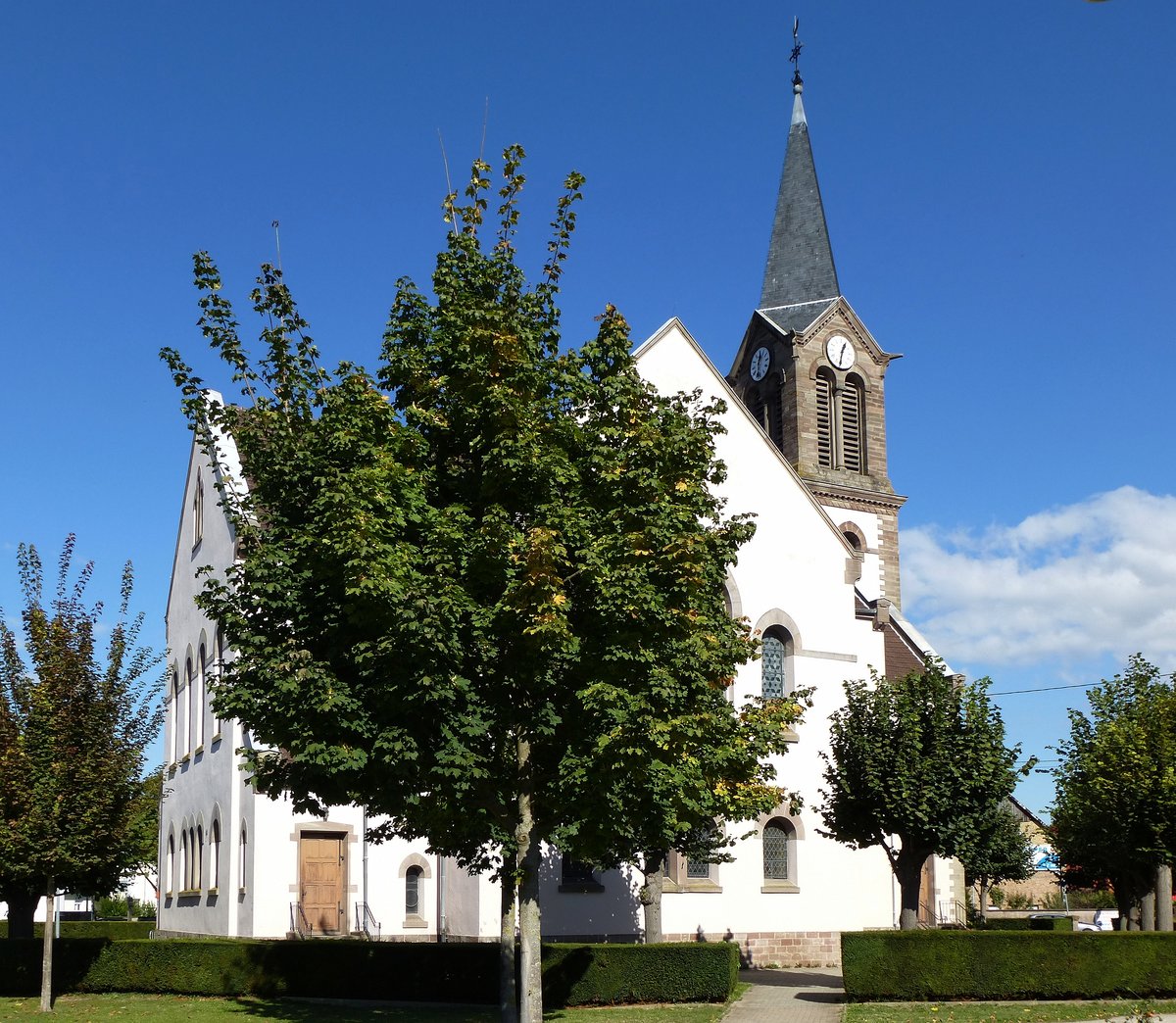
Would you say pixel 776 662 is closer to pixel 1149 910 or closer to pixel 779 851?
pixel 779 851

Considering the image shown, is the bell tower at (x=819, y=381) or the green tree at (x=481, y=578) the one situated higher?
the bell tower at (x=819, y=381)

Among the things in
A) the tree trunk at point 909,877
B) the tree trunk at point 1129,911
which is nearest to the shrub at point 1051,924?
the tree trunk at point 1129,911

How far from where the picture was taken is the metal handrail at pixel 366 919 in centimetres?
2889

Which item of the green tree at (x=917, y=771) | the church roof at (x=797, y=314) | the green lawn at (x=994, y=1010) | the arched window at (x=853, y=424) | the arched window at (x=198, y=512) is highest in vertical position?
the church roof at (x=797, y=314)

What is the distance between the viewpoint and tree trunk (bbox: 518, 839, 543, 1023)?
1537 cm

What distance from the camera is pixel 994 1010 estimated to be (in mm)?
19750

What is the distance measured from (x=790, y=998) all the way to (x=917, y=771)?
15.0 feet

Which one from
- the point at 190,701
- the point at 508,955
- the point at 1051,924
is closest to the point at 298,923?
the point at 190,701

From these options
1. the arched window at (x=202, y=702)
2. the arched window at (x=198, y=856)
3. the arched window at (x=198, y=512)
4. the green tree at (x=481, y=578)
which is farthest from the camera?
the arched window at (x=198, y=512)

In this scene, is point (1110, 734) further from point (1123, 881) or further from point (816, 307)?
point (816, 307)

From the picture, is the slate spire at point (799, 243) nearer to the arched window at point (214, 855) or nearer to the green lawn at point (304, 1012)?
the arched window at point (214, 855)

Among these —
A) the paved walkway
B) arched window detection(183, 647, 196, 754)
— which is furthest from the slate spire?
the paved walkway

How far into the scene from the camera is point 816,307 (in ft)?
163

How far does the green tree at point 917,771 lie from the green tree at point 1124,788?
12.8 feet
